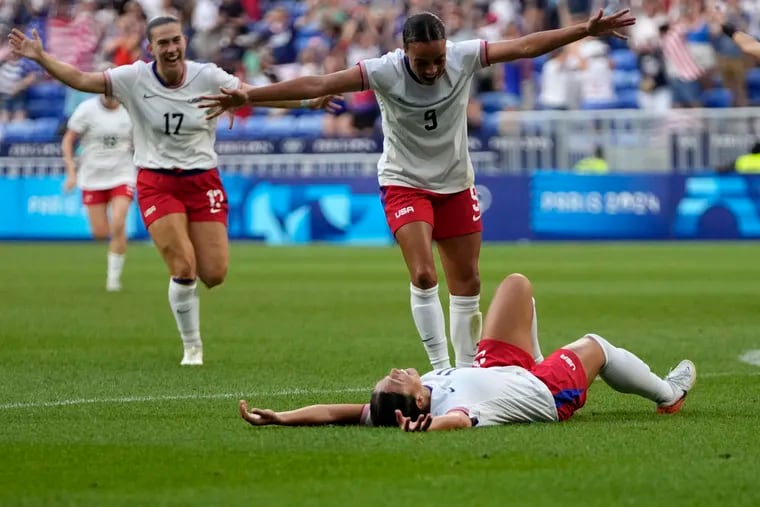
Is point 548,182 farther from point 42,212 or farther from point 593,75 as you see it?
point 42,212

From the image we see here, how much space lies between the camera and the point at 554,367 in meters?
8.40

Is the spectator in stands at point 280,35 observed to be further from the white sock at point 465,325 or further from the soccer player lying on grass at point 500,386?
the soccer player lying on grass at point 500,386

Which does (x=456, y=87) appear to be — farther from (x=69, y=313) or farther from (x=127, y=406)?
(x=69, y=313)

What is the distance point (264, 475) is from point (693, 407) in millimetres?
3291

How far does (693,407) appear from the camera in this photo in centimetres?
940

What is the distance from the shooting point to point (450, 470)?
7074mm

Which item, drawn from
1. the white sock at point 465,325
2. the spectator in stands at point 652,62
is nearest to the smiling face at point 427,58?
the white sock at point 465,325

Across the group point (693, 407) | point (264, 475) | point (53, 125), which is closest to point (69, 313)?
point (693, 407)

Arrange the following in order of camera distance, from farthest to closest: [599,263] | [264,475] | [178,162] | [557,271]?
[599,263], [557,271], [178,162], [264,475]

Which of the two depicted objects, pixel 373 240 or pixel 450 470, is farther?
pixel 373 240

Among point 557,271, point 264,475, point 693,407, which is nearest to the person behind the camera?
point 264,475

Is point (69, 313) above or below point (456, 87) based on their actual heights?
below

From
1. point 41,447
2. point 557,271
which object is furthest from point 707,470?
point 557,271

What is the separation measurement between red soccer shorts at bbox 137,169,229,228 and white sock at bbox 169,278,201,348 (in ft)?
1.75
